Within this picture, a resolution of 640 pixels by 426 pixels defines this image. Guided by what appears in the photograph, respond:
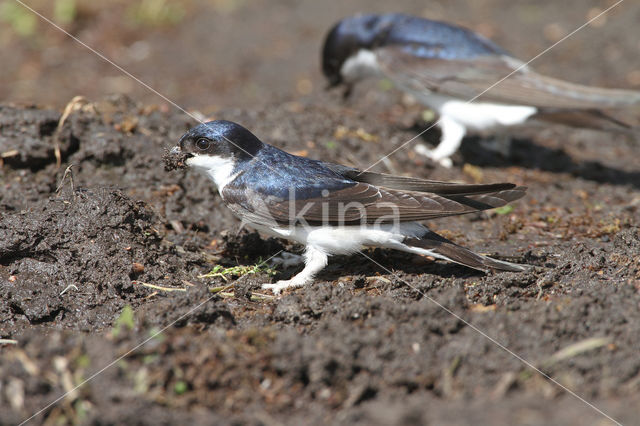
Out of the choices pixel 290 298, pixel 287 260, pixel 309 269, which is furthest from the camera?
pixel 287 260

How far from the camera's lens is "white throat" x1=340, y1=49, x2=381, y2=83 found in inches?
284

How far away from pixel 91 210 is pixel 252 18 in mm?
7452

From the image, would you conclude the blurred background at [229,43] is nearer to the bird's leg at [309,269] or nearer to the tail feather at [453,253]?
the bird's leg at [309,269]

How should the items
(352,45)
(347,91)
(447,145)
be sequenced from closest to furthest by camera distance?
(447,145), (352,45), (347,91)

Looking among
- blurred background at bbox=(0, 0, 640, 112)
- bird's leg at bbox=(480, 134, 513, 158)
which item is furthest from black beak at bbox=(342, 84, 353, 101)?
bird's leg at bbox=(480, 134, 513, 158)

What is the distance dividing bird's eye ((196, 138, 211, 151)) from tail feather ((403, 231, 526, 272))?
1398mm

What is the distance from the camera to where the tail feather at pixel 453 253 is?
12.9 feet

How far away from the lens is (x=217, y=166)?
4312mm

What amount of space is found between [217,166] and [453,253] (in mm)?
1608

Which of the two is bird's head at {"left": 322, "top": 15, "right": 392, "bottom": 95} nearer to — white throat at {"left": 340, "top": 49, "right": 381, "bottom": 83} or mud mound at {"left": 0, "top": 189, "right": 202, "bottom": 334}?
white throat at {"left": 340, "top": 49, "right": 381, "bottom": 83}

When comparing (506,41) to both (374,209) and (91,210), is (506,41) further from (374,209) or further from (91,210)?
(91,210)

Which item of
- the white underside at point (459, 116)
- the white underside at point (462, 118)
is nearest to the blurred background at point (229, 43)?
the white underside at point (459, 116)

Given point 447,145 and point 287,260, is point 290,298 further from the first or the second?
point 447,145

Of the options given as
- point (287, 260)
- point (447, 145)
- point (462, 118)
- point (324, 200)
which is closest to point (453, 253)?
point (324, 200)
